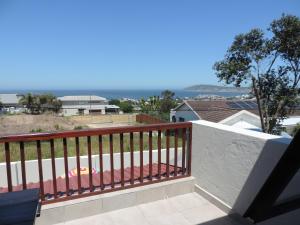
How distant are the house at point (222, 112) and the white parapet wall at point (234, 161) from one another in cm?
1274

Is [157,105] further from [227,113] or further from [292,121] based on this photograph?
[292,121]

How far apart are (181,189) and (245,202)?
798 mm

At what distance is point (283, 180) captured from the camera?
1615 mm

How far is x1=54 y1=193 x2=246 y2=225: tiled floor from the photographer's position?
2.32 m

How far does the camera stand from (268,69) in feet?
36.9

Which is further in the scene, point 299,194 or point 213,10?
point 213,10

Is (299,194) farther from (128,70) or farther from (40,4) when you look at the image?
(128,70)

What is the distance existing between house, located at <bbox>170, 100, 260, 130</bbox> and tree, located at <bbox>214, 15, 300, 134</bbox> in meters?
3.18

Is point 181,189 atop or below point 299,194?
below

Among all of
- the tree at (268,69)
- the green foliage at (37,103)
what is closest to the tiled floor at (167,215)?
the tree at (268,69)

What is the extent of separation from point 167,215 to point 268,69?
10792 mm

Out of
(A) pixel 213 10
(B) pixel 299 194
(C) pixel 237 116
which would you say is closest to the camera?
(B) pixel 299 194

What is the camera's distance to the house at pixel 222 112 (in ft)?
53.0

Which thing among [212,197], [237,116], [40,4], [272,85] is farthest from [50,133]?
[237,116]
